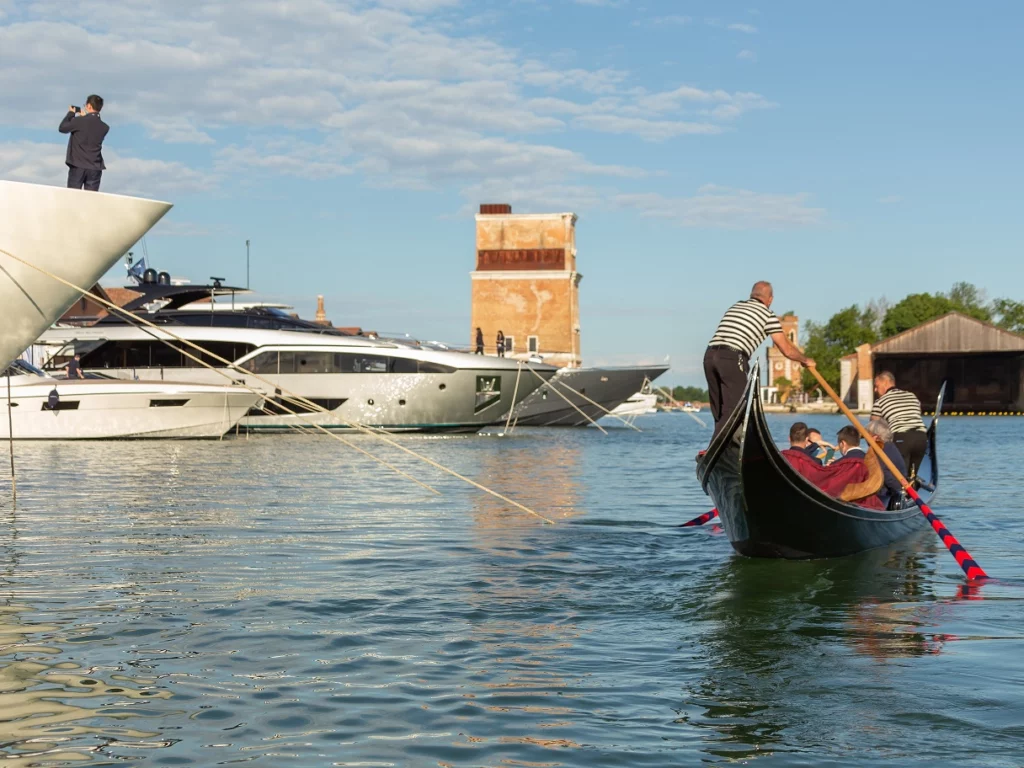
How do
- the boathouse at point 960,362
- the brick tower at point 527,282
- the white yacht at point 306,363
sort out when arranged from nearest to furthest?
the white yacht at point 306,363 < the boathouse at point 960,362 < the brick tower at point 527,282

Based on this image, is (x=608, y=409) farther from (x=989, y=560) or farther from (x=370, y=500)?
(x=989, y=560)

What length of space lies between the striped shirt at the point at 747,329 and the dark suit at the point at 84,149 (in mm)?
5245

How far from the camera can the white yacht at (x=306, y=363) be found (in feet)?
92.5

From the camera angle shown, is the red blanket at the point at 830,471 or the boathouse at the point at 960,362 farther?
the boathouse at the point at 960,362

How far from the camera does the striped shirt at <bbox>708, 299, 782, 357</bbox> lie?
8953mm

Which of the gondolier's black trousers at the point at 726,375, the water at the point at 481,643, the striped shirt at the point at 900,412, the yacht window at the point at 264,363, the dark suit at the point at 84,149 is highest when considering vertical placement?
the dark suit at the point at 84,149

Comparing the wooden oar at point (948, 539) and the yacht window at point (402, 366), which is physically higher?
the yacht window at point (402, 366)

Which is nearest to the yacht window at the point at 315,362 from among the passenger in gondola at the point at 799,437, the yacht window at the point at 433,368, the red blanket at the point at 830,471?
the yacht window at the point at 433,368

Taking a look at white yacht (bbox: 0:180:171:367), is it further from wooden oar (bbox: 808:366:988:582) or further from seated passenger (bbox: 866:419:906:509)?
seated passenger (bbox: 866:419:906:509)

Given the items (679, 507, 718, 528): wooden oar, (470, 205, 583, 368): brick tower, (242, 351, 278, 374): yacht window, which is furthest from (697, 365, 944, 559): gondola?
(470, 205, 583, 368): brick tower

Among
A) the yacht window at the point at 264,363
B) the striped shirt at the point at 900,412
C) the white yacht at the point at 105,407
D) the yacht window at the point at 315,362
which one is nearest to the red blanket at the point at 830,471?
the striped shirt at the point at 900,412

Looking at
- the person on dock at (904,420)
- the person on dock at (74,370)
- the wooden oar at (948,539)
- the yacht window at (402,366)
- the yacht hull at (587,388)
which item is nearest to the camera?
the wooden oar at (948,539)

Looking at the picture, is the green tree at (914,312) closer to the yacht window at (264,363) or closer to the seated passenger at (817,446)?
the yacht window at (264,363)

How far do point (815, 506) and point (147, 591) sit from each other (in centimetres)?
442
